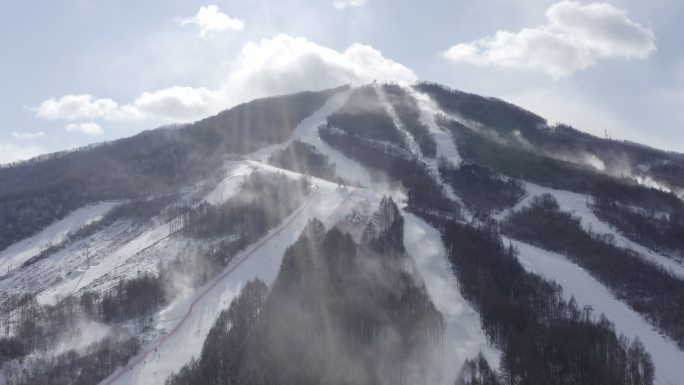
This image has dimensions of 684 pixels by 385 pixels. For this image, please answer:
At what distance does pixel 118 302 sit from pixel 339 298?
4942 cm

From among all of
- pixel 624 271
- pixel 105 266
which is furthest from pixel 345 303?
pixel 105 266

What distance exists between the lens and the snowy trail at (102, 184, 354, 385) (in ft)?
376

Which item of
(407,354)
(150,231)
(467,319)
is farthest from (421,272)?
(150,231)

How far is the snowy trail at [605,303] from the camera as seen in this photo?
120312 millimetres

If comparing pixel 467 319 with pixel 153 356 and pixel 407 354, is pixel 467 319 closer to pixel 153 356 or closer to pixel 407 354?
pixel 407 354

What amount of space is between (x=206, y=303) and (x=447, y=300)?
Answer: 48.7 meters

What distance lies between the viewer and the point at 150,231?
636 feet

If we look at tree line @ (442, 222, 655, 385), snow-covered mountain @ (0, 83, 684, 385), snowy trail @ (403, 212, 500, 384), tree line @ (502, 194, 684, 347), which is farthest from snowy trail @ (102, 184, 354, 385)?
tree line @ (502, 194, 684, 347)

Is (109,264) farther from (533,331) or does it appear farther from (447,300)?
(533,331)

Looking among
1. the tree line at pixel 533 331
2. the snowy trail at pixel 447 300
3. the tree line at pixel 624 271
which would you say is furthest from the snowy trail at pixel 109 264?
the tree line at pixel 624 271

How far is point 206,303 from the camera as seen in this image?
13762 centimetres

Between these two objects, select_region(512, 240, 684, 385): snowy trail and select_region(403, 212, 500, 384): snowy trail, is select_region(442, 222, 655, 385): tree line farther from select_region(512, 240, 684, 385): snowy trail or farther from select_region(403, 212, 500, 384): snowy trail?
select_region(512, 240, 684, 385): snowy trail

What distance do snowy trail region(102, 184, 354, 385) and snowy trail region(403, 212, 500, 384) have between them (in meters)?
25.5

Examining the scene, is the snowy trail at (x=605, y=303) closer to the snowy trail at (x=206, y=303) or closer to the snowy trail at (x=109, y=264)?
the snowy trail at (x=206, y=303)
